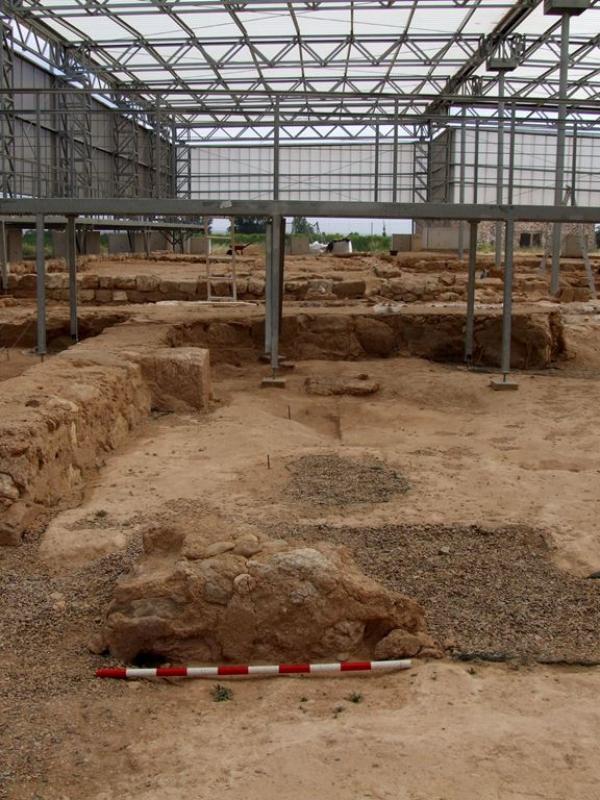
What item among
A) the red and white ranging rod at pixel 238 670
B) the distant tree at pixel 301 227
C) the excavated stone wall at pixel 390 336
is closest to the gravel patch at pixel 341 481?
the red and white ranging rod at pixel 238 670

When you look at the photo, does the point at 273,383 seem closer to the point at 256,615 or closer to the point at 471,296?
the point at 471,296

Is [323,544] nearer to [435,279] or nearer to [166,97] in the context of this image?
[435,279]

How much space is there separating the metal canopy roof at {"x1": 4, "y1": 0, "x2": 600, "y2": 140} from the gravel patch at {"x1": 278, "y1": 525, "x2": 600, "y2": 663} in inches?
509

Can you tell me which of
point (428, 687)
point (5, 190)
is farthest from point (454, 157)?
point (428, 687)

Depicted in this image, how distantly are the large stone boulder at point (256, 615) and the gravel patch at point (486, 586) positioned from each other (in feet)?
1.12

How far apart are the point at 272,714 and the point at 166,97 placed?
29.8 m

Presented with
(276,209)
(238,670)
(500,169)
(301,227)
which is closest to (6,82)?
(276,209)

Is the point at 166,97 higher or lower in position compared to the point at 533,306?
higher

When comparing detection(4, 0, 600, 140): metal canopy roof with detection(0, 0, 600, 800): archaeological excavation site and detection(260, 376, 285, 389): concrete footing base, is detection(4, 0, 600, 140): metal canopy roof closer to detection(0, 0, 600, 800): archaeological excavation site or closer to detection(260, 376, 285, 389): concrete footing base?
detection(0, 0, 600, 800): archaeological excavation site

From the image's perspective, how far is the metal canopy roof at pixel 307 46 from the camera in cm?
1898

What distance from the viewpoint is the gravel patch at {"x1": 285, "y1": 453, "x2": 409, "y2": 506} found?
605 centimetres

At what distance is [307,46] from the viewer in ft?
74.0

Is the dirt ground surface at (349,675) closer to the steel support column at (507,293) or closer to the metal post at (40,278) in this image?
the steel support column at (507,293)

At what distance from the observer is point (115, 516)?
18.6 feet
